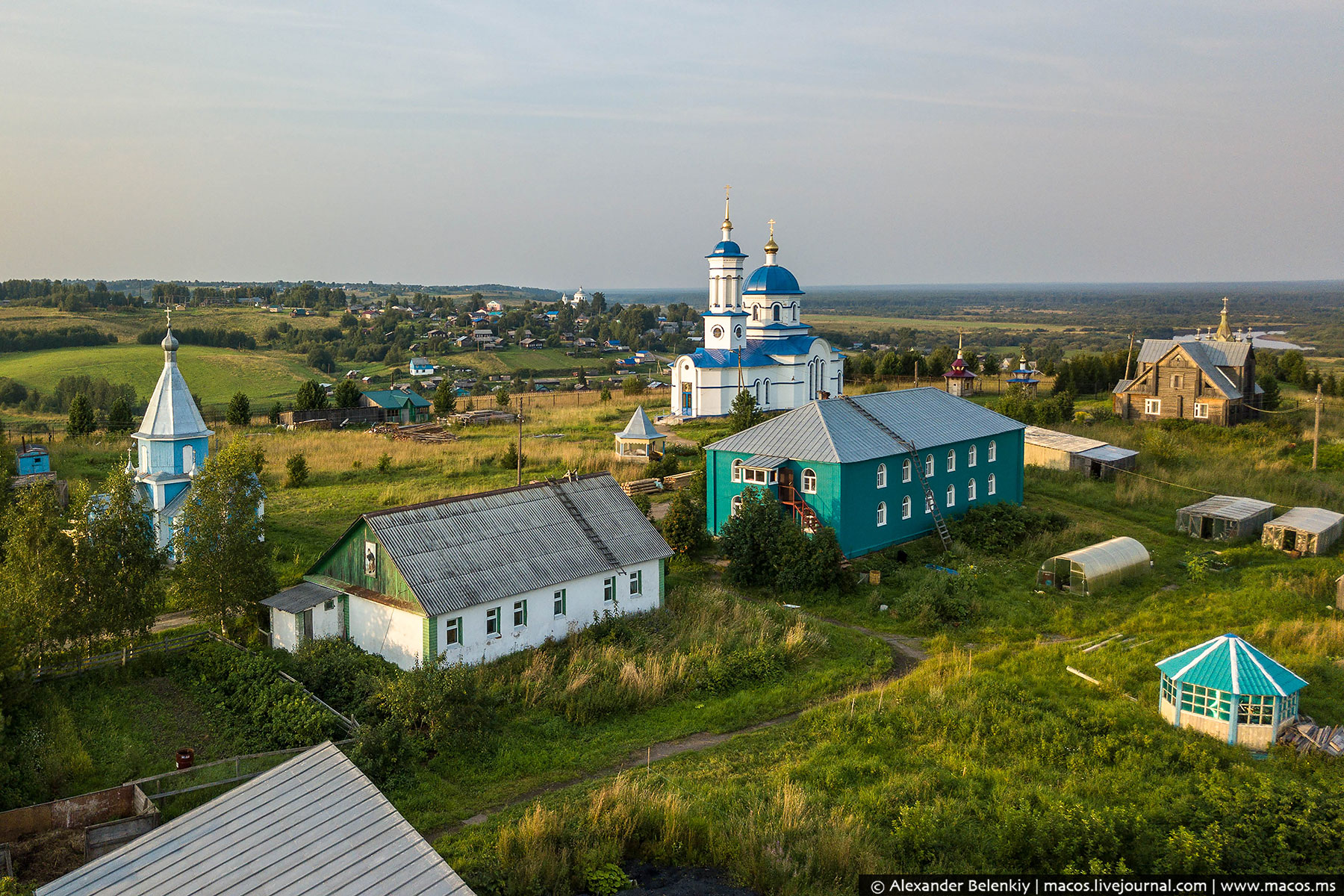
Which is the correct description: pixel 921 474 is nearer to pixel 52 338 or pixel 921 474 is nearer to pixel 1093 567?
pixel 1093 567

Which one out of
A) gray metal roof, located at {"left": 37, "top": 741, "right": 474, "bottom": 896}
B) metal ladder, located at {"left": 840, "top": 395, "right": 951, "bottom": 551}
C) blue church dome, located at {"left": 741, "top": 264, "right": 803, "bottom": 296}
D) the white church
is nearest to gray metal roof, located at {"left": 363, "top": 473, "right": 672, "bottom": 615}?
gray metal roof, located at {"left": 37, "top": 741, "right": 474, "bottom": 896}

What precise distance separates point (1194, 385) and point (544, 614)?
38159 millimetres

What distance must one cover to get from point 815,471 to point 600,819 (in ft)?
48.5

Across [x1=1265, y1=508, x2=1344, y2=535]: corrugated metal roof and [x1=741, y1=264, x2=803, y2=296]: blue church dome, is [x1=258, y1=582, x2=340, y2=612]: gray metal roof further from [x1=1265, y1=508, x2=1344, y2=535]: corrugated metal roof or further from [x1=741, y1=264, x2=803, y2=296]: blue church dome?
[x1=741, y1=264, x2=803, y2=296]: blue church dome

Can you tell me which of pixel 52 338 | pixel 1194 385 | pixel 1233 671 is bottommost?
pixel 1233 671

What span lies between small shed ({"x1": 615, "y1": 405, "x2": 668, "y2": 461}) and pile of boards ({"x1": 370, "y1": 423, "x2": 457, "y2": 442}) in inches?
378

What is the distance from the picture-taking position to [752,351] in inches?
2037

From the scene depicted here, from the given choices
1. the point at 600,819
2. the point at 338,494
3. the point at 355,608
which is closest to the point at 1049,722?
the point at 600,819

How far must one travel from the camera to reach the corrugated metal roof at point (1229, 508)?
2659cm

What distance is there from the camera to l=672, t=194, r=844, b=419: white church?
164ft

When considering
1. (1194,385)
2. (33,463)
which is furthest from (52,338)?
(1194,385)

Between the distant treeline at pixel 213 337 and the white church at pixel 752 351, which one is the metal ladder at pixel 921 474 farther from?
the distant treeline at pixel 213 337

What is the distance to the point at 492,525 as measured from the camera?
18.5 m

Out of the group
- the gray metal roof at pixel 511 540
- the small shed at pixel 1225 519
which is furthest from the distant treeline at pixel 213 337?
the small shed at pixel 1225 519
